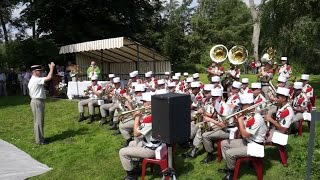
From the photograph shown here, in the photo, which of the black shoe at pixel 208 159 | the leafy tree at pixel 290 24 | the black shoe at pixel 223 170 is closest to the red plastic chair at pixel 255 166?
the black shoe at pixel 223 170

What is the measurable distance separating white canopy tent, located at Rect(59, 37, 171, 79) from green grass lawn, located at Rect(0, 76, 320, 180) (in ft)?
15.4

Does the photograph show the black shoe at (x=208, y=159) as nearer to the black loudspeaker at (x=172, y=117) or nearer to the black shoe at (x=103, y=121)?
the black loudspeaker at (x=172, y=117)

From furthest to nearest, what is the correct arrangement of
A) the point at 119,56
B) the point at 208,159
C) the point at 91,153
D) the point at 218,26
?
the point at 218,26
the point at 119,56
the point at 91,153
the point at 208,159

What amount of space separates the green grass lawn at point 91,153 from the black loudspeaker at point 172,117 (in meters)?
2.43

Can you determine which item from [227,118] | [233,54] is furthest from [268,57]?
[227,118]

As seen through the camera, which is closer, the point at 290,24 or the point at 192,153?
the point at 192,153

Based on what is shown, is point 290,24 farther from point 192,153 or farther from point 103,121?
point 192,153

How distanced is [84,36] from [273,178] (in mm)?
24299

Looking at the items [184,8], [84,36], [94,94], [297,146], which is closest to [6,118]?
[94,94]

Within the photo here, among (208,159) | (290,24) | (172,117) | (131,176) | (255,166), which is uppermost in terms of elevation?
(290,24)

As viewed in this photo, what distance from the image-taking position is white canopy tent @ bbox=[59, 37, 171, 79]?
65.3ft

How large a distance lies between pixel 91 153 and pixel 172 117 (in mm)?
5229

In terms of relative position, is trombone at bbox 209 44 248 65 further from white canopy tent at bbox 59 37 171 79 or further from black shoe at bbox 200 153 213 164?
white canopy tent at bbox 59 37 171 79

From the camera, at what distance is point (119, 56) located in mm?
22812
